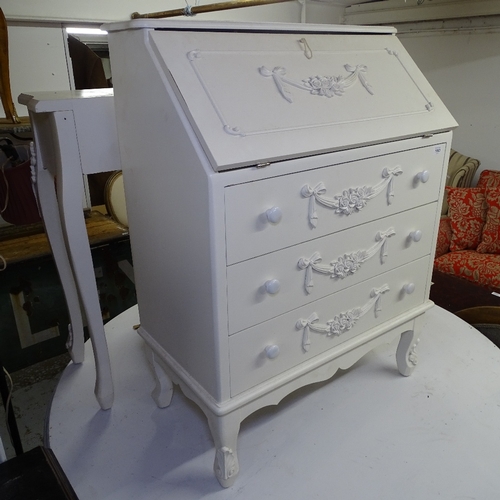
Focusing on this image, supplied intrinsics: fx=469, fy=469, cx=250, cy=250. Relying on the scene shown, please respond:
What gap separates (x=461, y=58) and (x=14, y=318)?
283 centimetres

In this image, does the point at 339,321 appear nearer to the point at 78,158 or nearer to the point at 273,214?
the point at 273,214

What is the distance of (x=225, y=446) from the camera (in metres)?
0.97

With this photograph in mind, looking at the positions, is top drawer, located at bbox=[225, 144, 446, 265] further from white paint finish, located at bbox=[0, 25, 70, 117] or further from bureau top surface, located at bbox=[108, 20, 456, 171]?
white paint finish, located at bbox=[0, 25, 70, 117]

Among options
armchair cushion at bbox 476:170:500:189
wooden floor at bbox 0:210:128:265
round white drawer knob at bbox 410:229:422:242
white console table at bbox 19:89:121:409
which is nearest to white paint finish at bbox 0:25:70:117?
wooden floor at bbox 0:210:128:265

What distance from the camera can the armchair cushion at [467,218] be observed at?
99.2 inches

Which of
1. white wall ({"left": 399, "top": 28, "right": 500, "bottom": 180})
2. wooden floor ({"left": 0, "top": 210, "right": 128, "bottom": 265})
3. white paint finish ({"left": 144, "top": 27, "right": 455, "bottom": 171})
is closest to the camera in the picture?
white paint finish ({"left": 144, "top": 27, "right": 455, "bottom": 171})

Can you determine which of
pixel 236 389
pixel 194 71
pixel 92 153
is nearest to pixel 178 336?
pixel 236 389

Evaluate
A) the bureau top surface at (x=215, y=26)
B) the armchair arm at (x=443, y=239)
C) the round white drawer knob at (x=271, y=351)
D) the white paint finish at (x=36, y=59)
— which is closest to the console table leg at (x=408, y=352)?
the round white drawer knob at (x=271, y=351)

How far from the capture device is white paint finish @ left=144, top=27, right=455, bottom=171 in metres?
0.81

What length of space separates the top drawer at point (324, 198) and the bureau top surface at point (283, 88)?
50 millimetres

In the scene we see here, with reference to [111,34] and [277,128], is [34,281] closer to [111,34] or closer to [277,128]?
[111,34]

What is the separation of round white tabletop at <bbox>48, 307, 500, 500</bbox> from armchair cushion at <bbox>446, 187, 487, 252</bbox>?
1.21m

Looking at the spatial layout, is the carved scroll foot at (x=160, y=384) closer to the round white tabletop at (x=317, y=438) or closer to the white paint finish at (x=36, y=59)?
the round white tabletop at (x=317, y=438)

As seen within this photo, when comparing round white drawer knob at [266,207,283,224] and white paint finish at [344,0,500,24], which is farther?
white paint finish at [344,0,500,24]
